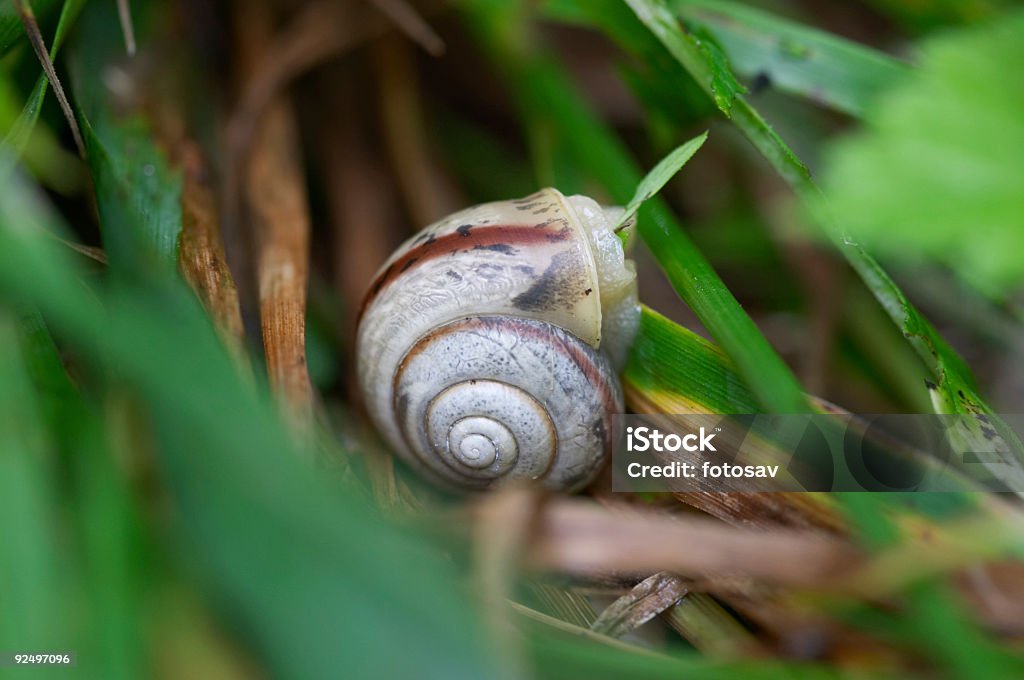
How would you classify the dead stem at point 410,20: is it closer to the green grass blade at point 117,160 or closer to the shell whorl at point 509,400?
the green grass blade at point 117,160

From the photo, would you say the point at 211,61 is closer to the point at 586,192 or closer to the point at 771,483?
the point at 586,192

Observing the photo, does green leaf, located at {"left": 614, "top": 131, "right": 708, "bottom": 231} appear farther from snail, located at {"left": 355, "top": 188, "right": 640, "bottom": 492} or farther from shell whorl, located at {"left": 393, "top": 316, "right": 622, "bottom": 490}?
shell whorl, located at {"left": 393, "top": 316, "right": 622, "bottom": 490}

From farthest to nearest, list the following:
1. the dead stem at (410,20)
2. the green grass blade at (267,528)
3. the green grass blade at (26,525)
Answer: the dead stem at (410,20) < the green grass blade at (26,525) < the green grass blade at (267,528)

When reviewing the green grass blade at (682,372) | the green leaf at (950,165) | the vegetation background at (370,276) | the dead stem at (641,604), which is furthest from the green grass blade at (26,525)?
the green leaf at (950,165)

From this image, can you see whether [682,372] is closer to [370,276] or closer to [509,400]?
[509,400]

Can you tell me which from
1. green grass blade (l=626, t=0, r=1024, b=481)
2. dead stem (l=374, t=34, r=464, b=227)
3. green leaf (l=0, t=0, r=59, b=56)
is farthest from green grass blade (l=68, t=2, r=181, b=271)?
green grass blade (l=626, t=0, r=1024, b=481)

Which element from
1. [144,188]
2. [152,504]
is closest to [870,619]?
[152,504]
